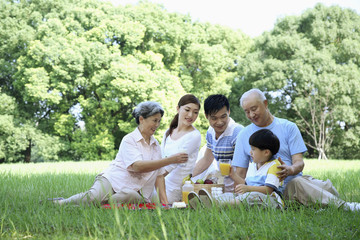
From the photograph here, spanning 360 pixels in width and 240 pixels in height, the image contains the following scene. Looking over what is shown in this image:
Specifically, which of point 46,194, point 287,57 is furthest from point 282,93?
point 46,194

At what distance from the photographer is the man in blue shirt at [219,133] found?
14.4ft

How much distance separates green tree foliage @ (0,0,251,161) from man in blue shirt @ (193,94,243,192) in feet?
51.8

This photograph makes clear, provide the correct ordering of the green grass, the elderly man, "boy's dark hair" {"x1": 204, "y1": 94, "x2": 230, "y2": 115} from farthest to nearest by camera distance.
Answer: "boy's dark hair" {"x1": 204, "y1": 94, "x2": 230, "y2": 115} < the elderly man < the green grass

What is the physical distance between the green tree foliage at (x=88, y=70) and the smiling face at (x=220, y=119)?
1616 centimetres

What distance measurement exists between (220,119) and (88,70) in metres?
18.4

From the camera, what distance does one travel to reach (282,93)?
24.0 metres

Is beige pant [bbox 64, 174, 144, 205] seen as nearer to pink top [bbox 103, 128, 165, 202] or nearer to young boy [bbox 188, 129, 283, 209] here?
pink top [bbox 103, 128, 165, 202]

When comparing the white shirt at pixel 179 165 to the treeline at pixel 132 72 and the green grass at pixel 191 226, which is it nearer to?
the green grass at pixel 191 226

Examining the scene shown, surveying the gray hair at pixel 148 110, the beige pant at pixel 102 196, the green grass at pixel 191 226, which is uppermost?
the gray hair at pixel 148 110

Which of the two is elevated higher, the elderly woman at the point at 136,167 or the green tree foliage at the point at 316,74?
the green tree foliage at the point at 316,74

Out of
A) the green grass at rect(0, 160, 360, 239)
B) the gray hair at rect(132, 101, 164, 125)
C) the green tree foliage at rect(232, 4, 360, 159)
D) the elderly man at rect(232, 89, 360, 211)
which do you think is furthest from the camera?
the green tree foliage at rect(232, 4, 360, 159)

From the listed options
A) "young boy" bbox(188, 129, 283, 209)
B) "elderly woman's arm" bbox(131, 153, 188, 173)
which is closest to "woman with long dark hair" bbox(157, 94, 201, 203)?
"elderly woman's arm" bbox(131, 153, 188, 173)

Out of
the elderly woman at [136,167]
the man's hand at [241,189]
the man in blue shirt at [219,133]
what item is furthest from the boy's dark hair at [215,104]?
the man's hand at [241,189]

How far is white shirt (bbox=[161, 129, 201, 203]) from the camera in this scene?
4.55 m
